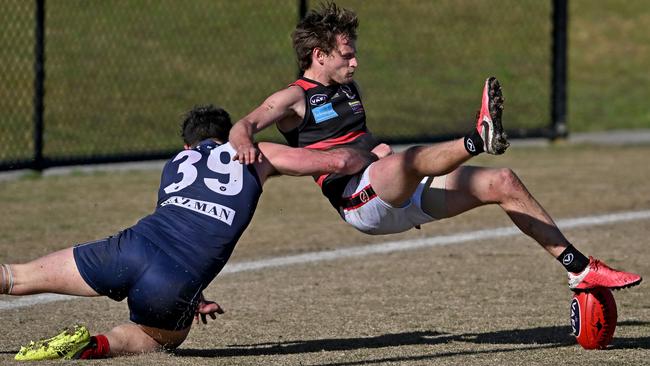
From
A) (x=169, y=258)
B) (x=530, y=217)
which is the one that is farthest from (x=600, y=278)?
(x=169, y=258)

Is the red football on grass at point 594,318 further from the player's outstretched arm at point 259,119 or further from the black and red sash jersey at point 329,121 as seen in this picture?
the player's outstretched arm at point 259,119

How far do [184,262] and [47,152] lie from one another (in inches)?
376

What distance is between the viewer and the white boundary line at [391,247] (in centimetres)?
798

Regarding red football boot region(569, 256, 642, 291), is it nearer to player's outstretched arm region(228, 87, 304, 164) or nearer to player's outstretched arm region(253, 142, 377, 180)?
player's outstretched arm region(253, 142, 377, 180)

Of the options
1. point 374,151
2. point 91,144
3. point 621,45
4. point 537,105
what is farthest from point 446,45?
point 374,151

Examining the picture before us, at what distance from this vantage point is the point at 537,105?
2030 cm

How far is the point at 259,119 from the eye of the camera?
6.51 metres

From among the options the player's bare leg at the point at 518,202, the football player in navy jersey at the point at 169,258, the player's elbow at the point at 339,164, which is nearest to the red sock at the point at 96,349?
the football player in navy jersey at the point at 169,258

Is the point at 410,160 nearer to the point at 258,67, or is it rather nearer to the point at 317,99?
the point at 317,99

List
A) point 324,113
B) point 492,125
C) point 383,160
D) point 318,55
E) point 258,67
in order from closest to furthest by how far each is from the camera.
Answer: point 492,125
point 383,160
point 324,113
point 318,55
point 258,67

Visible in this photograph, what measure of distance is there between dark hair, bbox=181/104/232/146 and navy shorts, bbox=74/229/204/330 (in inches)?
28.7

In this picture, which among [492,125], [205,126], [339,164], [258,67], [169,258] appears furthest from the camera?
[258,67]

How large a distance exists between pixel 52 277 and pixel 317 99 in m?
1.80

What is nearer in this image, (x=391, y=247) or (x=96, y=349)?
(x=96, y=349)
